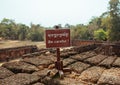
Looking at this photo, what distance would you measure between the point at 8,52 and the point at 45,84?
844 centimetres

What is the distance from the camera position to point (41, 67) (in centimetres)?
523

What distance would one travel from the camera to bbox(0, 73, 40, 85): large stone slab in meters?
3.78

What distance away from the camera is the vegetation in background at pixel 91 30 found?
23828 mm

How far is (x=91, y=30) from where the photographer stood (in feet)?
119

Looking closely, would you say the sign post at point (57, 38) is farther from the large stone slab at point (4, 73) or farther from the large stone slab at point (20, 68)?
the large stone slab at point (4, 73)

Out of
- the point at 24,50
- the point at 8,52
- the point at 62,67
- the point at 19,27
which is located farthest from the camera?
the point at 19,27

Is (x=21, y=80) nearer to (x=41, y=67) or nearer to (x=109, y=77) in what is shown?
(x=41, y=67)

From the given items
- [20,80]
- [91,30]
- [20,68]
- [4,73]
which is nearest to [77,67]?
[20,68]

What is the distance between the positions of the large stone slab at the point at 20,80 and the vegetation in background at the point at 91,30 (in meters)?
1.92

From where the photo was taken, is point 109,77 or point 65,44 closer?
point 109,77

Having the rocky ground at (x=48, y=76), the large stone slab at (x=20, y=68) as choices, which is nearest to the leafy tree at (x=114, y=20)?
the rocky ground at (x=48, y=76)

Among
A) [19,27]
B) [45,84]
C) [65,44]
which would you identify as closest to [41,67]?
[65,44]

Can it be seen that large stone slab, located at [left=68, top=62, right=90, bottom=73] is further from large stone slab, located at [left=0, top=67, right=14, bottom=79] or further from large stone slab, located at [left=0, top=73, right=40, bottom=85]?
large stone slab, located at [left=0, top=67, right=14, bottom=79]

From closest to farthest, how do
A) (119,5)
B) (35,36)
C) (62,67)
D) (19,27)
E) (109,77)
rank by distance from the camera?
(109,77) < (62,67) < (119,5) < (35,36) < (19,27)
